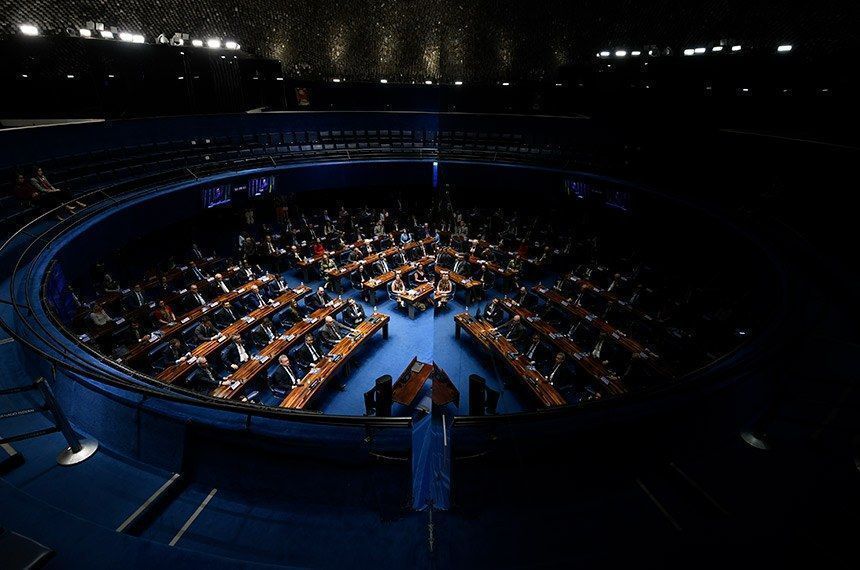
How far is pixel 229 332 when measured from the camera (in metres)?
10.3

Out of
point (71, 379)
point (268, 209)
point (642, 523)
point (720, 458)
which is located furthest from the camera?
point (268, 209)

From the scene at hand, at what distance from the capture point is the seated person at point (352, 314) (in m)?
12.2

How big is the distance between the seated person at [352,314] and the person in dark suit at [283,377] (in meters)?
3.15

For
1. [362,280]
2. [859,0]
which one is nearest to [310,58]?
[362,280]

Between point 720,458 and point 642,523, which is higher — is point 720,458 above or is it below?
above

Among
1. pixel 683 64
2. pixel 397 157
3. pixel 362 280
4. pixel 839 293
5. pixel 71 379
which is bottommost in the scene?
pixel 362 280

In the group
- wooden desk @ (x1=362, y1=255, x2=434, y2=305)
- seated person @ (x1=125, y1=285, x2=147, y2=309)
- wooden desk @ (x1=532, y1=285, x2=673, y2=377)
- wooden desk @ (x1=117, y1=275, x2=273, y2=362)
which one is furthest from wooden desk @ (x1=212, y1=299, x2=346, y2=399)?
wooden desk @ (x1=532, y1=285, x2=673, y2=377)

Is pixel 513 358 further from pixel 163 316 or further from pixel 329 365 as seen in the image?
pixel 163 316

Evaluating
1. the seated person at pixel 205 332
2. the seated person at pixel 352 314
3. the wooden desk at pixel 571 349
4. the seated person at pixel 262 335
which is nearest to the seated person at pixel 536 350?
the wooden desk at pixel 571 349

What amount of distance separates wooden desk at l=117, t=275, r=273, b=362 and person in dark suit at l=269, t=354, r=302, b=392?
3.09m

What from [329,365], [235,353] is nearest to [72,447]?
[329,365]

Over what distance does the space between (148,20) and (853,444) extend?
24.6 metres

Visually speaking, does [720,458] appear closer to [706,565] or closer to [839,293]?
[706,565]

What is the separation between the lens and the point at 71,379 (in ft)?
16.3
